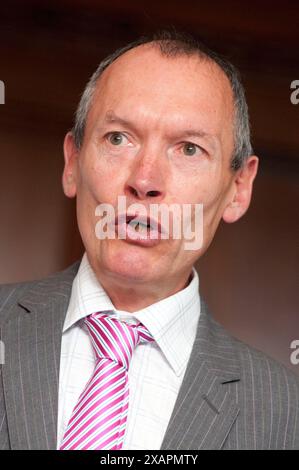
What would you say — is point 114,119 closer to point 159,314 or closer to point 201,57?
point 201,57

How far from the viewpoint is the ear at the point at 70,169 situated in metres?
1.46

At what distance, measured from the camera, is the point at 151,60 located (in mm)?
1378

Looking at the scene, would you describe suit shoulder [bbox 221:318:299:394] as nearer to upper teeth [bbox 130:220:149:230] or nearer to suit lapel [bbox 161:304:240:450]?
suit lapel [bbox 161:304:240:450]

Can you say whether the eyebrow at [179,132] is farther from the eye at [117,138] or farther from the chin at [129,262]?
the chin at [129,262]

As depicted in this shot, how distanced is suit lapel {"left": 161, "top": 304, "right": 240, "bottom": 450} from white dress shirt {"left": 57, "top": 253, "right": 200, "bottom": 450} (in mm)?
22

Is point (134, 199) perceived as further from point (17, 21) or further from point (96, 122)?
point (17, 21)

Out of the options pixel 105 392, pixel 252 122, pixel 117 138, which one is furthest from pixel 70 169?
pixel 252 122

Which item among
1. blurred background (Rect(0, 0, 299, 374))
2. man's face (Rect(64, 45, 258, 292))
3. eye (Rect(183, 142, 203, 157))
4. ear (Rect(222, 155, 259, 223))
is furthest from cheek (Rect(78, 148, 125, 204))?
blurred background (Rect(0, 0, 299, 374))

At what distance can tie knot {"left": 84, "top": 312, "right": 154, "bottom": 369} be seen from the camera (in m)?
1.30

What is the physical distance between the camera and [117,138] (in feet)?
4.43

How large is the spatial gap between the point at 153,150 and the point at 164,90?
0.33 ft

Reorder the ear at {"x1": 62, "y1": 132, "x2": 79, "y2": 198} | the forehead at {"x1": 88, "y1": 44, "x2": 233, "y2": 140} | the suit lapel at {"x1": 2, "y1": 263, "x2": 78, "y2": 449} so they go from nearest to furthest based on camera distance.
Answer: the suit lapel at {"x1": 2, "y1": 263, "x2": 78, "y2": 449}, the forehead at {"x1": 88, "y1": 44, "x2": 233, "y2": 140}, the ear at {"x1": 62, "y1": 132, "x2": 79, "y2": 198}

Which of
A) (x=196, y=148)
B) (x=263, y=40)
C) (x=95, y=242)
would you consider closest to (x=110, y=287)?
(x=95, y=242)
